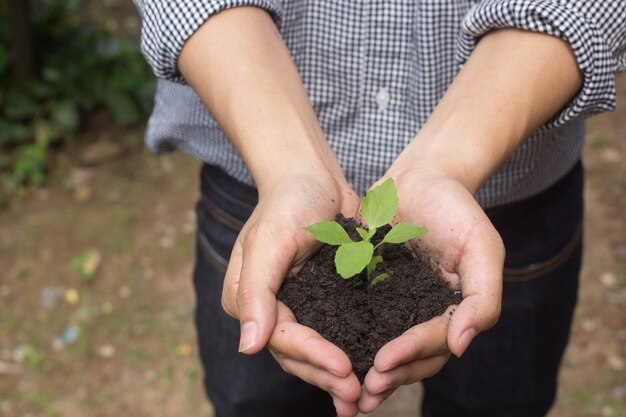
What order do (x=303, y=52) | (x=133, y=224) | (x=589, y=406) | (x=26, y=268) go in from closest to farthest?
(x=303, y=52) → (x=589, y=406) → (x=26, y=268) → (x=133, y=224)

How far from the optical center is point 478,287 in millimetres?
1194

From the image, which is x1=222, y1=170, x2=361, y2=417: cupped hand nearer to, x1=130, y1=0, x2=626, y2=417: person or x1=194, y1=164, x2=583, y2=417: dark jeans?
x1=130, y1=0, x2=626, y2=417: person

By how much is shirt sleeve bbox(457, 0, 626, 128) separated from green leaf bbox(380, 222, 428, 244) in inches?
17.1

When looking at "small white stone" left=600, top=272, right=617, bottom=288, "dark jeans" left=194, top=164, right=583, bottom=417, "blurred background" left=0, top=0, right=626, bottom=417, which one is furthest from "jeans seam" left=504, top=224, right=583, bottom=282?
"small white stone" left=600, top=272, right=617, bottom=288

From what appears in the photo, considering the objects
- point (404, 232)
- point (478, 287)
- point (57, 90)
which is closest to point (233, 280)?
point (404, 232)

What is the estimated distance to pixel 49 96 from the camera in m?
3.98

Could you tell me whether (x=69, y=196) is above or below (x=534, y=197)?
below

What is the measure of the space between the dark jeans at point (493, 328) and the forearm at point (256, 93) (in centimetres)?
34

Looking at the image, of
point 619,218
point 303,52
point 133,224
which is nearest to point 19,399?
point 133,224

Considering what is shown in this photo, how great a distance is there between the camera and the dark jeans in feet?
5.74

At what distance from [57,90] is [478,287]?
3316 millimetres

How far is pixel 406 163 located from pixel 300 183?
0.75 feet

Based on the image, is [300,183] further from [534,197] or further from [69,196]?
[69,196]

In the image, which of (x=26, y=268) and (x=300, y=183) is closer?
(x=300, y=183)
